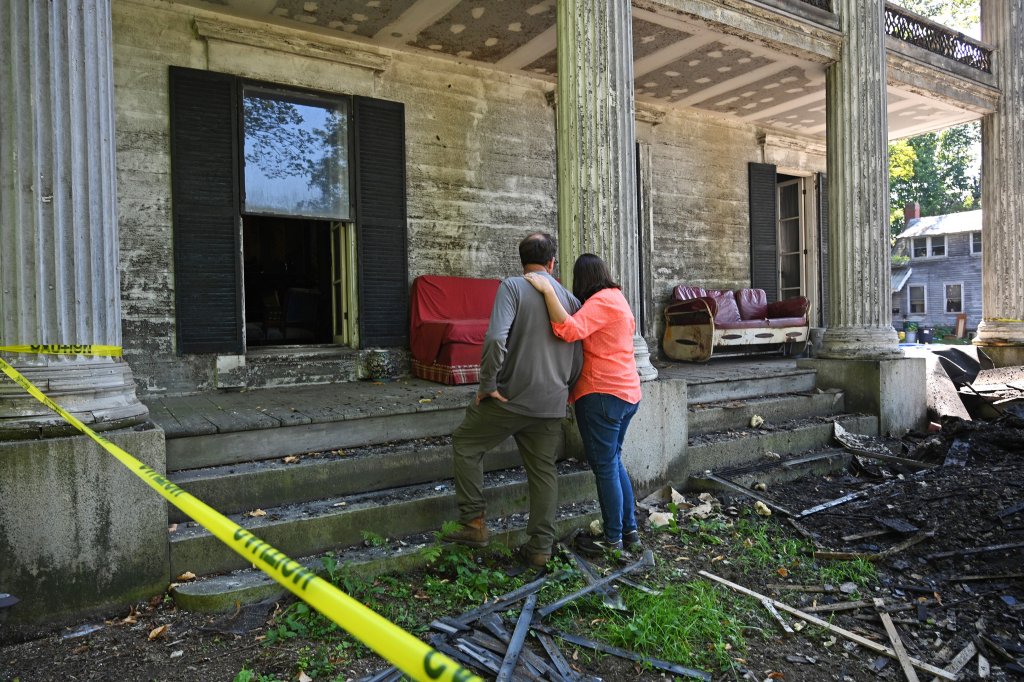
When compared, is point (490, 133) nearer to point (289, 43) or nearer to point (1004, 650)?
point (289, 43)

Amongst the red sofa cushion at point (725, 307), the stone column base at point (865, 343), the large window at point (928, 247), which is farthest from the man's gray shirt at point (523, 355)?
the large window at point (928, 247)

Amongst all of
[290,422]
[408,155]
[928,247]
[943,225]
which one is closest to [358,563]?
[290,422]

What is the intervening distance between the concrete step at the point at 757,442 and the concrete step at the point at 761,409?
93 mm

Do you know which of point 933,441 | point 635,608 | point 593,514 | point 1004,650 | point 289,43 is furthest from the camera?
point 289,43

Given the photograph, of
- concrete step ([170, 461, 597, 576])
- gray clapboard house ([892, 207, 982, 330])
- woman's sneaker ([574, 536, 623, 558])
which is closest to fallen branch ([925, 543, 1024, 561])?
woman's sneaker ([574, 536, 623, 558])

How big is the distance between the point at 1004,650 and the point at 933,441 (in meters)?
3.74

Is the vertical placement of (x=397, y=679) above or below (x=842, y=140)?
below

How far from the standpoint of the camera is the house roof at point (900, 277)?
1228 inches

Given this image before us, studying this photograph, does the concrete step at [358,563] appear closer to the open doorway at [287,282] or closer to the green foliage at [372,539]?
the green foliage at [372,539]

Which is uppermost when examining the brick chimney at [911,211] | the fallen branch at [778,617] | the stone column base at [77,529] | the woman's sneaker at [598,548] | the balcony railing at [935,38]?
the brick chimney at [911,211]

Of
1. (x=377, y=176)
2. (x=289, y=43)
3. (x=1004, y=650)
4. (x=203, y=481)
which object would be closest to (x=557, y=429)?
(x=203, y=481)

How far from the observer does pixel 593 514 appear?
441 cm

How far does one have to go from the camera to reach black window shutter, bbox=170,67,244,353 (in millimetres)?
6258

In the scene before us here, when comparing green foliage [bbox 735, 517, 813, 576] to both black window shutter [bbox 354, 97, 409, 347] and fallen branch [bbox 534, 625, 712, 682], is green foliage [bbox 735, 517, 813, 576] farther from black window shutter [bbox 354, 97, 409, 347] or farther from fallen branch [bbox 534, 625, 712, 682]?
black window shutter [bbox 354, 97, 409, 347]
